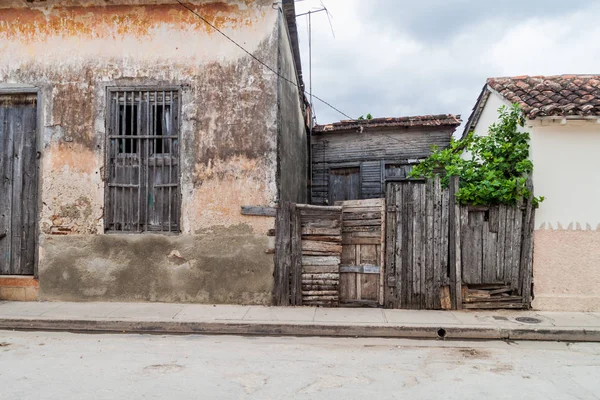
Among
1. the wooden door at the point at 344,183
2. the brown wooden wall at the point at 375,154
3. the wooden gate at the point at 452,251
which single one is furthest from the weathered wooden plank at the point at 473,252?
the wooden door at the point at 344,183

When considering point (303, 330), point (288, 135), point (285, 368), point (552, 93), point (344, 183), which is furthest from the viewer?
point (344, 183)

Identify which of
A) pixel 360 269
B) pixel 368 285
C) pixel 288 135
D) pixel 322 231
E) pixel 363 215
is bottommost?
pixel 368 285

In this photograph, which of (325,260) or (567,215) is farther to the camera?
(325,260)

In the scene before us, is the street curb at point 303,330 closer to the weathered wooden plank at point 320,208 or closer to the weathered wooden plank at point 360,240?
the weathered wooden plank at point 360,240

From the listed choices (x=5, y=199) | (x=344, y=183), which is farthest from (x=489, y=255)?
(x=5, y=199)

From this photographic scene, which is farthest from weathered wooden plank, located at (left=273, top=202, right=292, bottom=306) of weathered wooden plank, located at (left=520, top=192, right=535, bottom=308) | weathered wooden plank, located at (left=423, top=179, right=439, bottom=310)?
weathered wooden plank, located at (left=520, top=192, right=535, bottom=308)

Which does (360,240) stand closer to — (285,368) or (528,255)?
(528,255)

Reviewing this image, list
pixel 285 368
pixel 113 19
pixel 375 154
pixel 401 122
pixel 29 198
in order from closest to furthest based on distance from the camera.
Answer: pixel 285 368, pixel 113 19, pixel 29 198, pixel 401 122, pixel 375 154

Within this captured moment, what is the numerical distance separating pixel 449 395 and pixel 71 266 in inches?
259

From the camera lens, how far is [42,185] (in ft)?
26.2

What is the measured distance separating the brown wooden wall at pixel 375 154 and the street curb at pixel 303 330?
22.5ft

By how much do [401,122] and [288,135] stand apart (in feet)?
16.2

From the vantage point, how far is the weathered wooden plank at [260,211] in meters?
7.65

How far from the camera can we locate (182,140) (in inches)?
309
